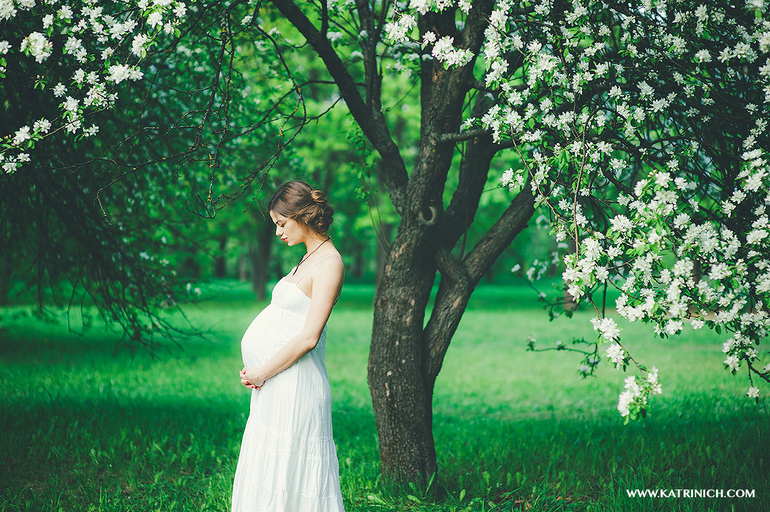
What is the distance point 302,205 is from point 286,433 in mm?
1209

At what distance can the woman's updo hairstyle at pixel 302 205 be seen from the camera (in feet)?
9.86

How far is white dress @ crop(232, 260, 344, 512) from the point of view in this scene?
9.53ft

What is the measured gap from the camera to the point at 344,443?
574 centimetres

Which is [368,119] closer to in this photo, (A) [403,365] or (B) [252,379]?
(A) [403,365]

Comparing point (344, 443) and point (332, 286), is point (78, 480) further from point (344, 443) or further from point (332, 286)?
point (332, 286)

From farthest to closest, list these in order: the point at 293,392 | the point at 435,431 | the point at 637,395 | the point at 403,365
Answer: the point at 435,431, the point at 403,365, the point at 293,392, the point at 637,395

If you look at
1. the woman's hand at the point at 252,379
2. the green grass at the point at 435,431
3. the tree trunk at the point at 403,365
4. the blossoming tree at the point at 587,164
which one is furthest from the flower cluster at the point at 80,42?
the green grass at the point at 435,431

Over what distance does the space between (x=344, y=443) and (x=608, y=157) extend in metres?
4.02

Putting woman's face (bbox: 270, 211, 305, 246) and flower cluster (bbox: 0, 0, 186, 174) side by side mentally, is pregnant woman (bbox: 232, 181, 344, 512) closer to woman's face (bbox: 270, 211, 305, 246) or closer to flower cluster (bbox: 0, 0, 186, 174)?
woman's face (bbox: 270, 211, 305, 246)

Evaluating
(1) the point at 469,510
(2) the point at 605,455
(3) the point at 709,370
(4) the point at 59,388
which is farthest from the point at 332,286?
(3) the point at 709,370

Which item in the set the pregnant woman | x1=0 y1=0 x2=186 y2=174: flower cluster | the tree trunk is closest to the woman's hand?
the pregnant woman

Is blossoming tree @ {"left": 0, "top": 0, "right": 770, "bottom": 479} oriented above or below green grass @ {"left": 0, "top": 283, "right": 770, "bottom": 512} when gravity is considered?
above

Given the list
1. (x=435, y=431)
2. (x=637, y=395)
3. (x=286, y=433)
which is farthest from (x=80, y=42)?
(x=435, y=431)

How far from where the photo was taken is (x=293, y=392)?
2930 mm
